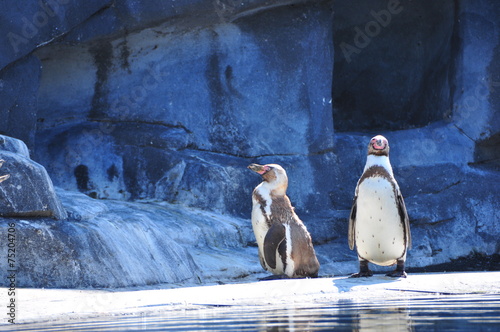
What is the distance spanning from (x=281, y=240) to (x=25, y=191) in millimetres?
2315

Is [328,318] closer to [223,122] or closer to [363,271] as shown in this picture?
[363,271]

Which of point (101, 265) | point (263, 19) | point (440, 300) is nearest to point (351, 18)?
point (263, 19)

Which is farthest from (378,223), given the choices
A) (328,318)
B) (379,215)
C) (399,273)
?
(328,318)

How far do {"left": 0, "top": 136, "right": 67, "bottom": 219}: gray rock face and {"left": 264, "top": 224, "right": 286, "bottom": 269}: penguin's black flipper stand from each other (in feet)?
6.11

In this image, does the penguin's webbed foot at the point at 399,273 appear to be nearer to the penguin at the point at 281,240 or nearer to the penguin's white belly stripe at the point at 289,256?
the penguin at the point at 281,240

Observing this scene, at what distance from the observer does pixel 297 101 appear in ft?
37.6

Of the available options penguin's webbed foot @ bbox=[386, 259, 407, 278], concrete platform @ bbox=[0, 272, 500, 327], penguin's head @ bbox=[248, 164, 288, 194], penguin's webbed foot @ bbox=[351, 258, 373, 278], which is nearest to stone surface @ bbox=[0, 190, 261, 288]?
concrete platform @ bbox=[0, 272, 500, 327]

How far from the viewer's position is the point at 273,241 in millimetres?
8117

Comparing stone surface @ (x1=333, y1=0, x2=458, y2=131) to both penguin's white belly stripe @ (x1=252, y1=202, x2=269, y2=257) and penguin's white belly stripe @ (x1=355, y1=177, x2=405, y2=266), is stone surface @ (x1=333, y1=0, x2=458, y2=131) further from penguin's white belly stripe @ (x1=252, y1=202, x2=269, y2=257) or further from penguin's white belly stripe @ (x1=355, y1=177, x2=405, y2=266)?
penguin's white belly stripe @ (x1=355, y1=177, x2=405, y2=266)

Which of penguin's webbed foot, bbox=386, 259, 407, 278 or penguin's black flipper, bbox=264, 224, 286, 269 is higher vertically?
penguin's black flipper, bbox=264, 224, 286, 269

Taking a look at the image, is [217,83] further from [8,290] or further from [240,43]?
[8,290]

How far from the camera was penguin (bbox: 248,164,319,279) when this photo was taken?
8.14 m

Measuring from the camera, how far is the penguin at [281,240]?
26.7 ft

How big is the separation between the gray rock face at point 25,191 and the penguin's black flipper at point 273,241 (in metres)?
1.86
